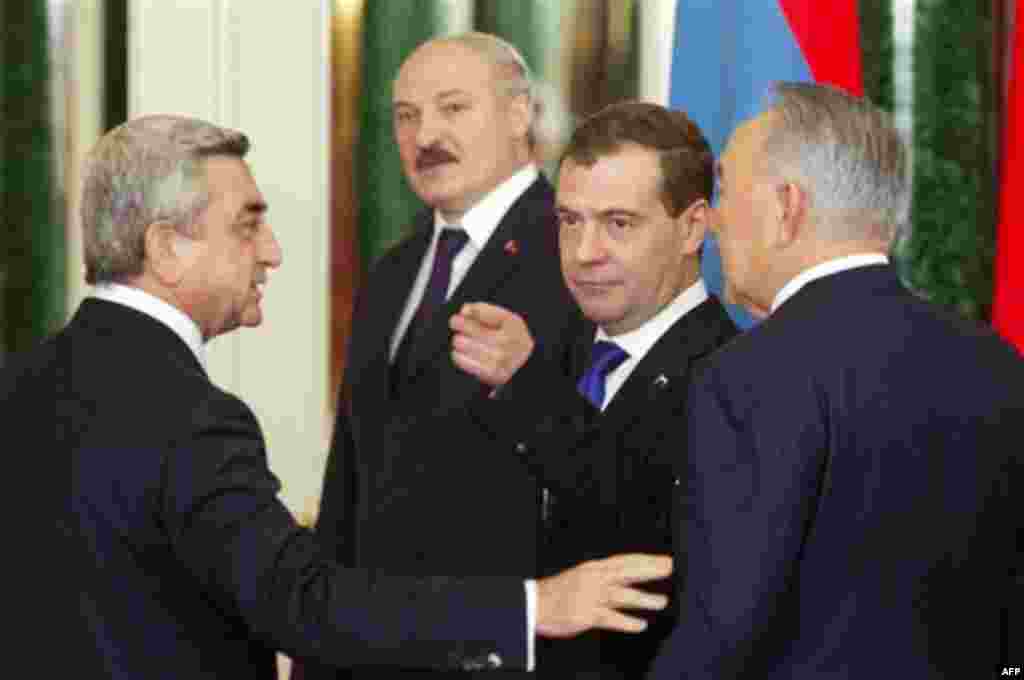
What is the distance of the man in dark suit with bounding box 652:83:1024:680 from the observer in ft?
5.97

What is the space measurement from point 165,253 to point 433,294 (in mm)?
1013

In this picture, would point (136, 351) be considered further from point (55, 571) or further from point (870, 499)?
point (870, 499)

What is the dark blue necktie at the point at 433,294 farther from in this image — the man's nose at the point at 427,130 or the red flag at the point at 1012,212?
the red flag at the point at 1012,212

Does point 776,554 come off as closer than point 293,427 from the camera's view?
Yes

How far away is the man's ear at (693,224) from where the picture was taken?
98.8 inches

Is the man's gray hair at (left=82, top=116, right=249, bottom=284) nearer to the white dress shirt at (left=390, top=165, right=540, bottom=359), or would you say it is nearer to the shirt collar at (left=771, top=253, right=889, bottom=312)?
the shirt collar at (left=771, top=253, right=889, bottom=312)

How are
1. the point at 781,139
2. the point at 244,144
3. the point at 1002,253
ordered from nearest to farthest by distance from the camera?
1. the point at 781,139
2. the point at 244,144
3. the point at 1002,253

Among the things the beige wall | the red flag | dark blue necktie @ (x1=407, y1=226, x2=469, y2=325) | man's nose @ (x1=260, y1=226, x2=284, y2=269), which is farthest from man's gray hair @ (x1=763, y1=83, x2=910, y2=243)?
the beige wall

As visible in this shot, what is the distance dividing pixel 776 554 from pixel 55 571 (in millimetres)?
832

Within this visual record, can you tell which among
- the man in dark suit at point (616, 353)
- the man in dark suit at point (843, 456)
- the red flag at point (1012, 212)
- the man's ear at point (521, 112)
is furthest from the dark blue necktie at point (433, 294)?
the red flag at point (1012, 212)

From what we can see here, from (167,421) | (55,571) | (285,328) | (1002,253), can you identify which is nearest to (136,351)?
(167,421)

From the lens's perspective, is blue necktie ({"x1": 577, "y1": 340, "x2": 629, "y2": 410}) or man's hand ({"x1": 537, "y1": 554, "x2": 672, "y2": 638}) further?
blue necktie ({"x1": 577, "y1": 340, "x2": 629, "y2": 410})

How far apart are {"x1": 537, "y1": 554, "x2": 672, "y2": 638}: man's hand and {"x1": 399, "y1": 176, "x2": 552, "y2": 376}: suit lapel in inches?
40.1

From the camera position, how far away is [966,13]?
396 centimetres
